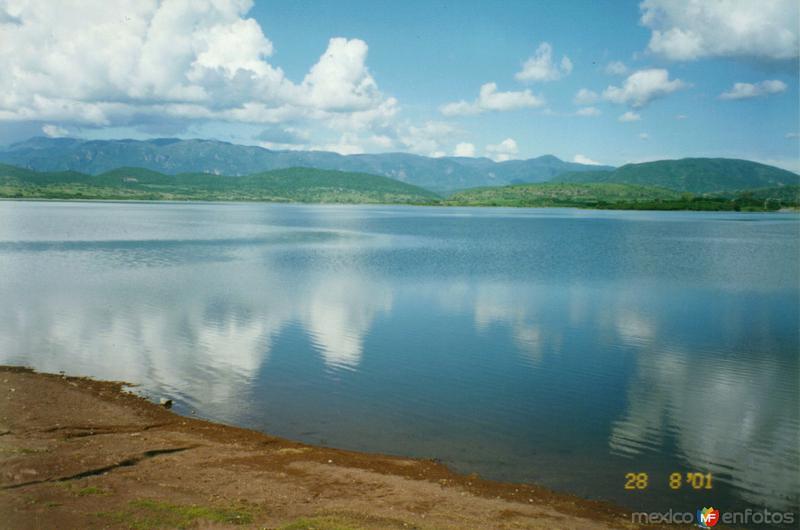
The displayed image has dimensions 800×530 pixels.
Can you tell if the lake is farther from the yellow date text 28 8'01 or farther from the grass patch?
→ the grass patch

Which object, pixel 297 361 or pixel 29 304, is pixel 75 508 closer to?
pixel 297 361

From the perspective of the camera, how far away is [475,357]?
1036 inches

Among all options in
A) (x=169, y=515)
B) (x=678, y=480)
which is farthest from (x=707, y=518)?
(x=169, y=515)

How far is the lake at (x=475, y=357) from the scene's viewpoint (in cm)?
1659

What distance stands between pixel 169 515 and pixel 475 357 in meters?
17.2

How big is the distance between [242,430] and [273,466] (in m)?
3.47

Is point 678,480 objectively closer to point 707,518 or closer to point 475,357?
point 707,518

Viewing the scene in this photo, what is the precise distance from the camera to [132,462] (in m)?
14.3

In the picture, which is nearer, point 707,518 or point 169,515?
point 169,515

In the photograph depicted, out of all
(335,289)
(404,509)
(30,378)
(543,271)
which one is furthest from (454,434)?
(543,271)

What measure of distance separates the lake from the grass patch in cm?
571

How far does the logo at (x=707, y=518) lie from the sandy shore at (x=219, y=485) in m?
1.67

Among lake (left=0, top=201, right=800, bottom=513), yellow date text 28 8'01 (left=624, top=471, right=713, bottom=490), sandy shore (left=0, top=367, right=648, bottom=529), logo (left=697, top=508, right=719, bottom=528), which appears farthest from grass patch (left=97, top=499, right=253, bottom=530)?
logo (left=697, top=508, right=719, bottom=528)

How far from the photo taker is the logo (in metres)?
12.8
